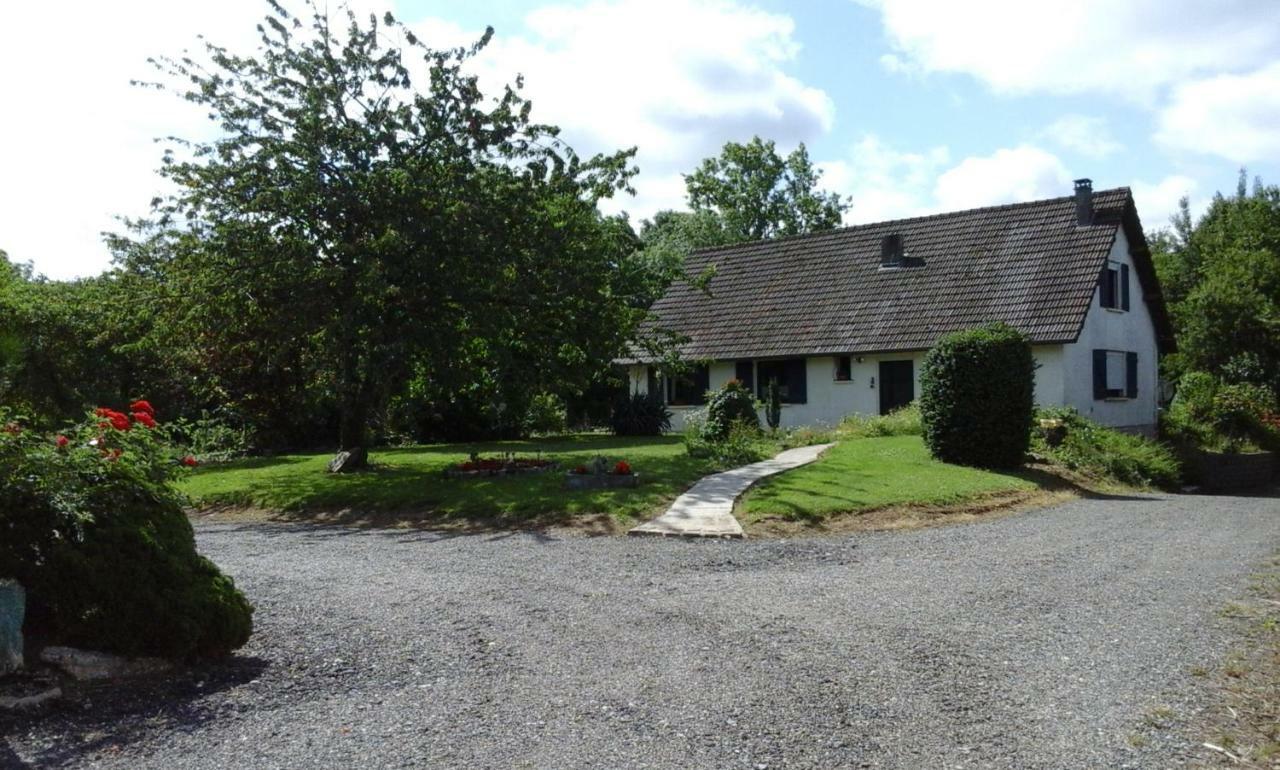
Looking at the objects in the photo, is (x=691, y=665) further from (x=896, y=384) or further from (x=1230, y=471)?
(x=1230, y=471)

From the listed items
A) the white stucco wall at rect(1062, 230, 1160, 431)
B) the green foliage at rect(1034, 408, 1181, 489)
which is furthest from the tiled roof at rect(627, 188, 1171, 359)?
the green foliage at rect(1034, 408, 1181, 489)

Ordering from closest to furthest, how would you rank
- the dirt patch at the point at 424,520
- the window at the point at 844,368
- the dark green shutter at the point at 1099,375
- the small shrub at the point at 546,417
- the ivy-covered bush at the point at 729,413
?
1. the dirt patch at the point at 424,520
2. the ivy-covered bush at the point at 729,413
3. the dark green shutter at the point at 1099,375
4. the window at the point at 844,368
5. the small shrub at the point at 546,417

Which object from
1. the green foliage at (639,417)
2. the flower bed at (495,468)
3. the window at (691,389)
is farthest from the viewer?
the window at (691,389)

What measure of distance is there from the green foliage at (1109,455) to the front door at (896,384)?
17.0 ft

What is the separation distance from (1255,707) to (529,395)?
46.4 feet

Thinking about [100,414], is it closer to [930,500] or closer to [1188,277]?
[930,500]

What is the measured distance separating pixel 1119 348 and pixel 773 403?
9.63 metres

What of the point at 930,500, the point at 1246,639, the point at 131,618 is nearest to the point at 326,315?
the point at 930,500

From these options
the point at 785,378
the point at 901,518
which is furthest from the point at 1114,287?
the point at 901,518

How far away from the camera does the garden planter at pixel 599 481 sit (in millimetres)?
15742

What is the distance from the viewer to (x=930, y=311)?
92.0 feet

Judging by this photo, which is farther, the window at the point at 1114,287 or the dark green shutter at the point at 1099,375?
the window at the point at 1114,287

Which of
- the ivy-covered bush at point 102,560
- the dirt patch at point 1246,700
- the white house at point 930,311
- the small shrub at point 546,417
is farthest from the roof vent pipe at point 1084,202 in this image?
the ivy-covered bush at point 102,560

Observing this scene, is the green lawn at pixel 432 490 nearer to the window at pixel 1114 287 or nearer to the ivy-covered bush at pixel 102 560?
the ivy-covered bush at pixel 102 560
